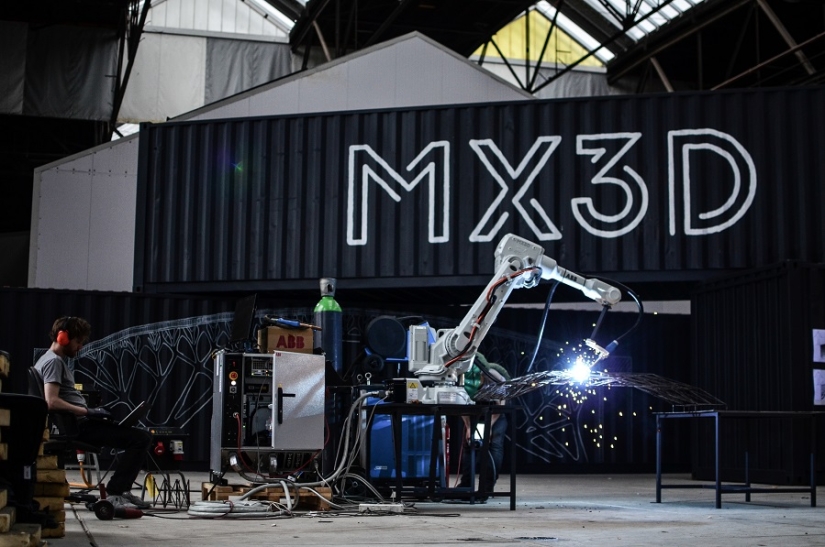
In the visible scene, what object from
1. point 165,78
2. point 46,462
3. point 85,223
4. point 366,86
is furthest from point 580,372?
point 165,78

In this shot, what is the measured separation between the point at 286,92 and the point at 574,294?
708 cm

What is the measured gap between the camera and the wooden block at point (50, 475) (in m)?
6.60

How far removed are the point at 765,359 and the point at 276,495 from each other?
7509mm

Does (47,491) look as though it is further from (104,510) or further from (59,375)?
(59,375)

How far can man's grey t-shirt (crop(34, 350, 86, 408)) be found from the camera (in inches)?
302

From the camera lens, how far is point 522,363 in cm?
1734

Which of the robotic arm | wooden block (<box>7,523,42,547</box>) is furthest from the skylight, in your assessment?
wooden block (<box>7,523,42,547</box>)

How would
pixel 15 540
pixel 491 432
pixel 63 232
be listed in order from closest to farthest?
pixel 15 540
pixel 491 432
pixel 63 232

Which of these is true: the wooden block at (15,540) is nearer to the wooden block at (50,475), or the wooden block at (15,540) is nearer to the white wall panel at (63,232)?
the wooden block at (50,475)

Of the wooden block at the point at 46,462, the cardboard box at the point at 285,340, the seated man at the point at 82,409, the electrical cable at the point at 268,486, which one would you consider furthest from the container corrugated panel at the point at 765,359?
the wooden block at the point at 46,462

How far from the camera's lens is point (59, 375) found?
7723 mm

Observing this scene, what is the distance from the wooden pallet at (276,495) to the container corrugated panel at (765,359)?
679 cm

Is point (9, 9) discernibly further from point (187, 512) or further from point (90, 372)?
point (187, 512)

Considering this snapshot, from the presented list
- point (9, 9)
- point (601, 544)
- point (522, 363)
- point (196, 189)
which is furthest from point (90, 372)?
point (9, 9)
